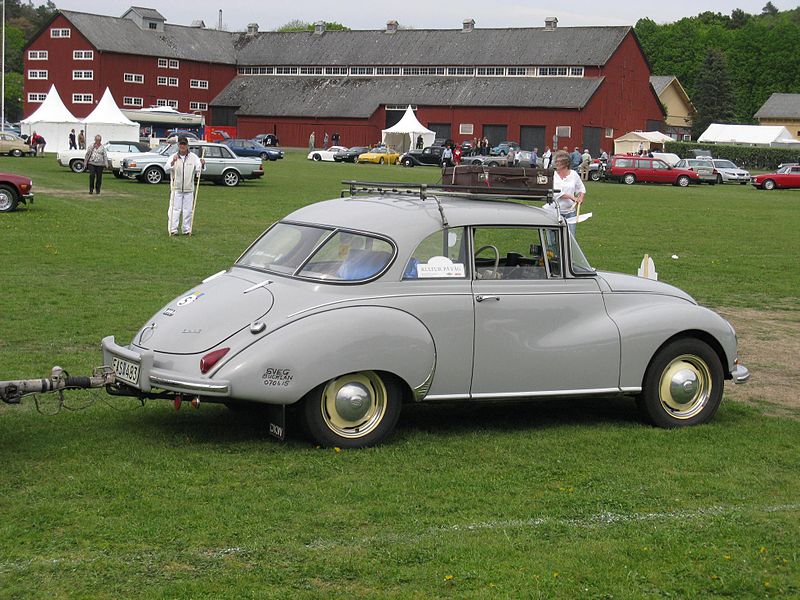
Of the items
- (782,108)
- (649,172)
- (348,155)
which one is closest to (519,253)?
(649,172)

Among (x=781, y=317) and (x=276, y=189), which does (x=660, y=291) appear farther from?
(x=276, y=189)

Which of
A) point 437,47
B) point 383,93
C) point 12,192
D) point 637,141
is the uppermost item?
point 437,47

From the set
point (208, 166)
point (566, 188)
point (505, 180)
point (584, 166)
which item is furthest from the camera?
point (584, 166)

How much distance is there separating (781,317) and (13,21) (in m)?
161

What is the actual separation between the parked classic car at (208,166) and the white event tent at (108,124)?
22083 mm

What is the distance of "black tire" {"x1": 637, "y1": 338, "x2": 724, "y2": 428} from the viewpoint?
8367 mm

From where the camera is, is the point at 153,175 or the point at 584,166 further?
the point at 584,166

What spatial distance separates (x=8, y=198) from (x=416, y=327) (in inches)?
759

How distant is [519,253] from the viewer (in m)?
8.43

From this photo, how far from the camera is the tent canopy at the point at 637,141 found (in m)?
81.8

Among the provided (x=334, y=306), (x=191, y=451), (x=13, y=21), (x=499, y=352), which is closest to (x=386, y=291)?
(x=334, y=306)

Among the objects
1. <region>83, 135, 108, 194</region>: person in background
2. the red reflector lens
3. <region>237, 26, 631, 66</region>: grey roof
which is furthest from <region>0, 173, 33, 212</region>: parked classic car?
<region>237, 26, 631, 66</region>: grey roof

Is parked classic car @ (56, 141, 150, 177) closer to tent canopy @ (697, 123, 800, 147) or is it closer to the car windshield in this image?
the car windshield

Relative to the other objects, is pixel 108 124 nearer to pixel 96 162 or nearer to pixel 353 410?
pixel 96 162
